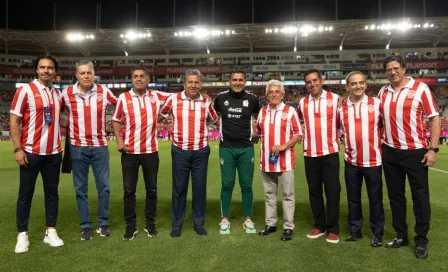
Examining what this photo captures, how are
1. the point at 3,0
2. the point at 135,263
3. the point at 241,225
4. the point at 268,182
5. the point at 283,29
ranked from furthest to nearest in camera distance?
the point at 3,0
the point at 283,29
the point at 241,225
the point at 268,182
the point at 135,263

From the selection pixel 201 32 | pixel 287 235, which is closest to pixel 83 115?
pixel 287 235

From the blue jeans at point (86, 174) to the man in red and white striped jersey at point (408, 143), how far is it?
334cm

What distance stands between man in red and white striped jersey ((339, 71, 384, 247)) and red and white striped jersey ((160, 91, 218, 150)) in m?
1.74

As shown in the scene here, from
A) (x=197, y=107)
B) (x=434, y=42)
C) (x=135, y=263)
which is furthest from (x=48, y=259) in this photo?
(x=434, y=42)

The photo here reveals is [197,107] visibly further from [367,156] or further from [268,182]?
[367,156]

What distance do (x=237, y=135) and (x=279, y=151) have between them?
0.59 m

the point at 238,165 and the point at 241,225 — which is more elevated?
the point at 238,165

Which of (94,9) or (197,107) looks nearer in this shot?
(197,107)

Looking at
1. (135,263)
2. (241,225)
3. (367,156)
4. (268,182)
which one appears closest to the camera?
(135,263)

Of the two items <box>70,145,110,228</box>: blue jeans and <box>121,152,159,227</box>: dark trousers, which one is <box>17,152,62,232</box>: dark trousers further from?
<box>121,152,159,227</box>: dark trousers

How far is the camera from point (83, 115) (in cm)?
404

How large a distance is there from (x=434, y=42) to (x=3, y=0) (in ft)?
154

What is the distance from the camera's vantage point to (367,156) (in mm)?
3812

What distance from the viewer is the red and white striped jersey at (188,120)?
4215mm
